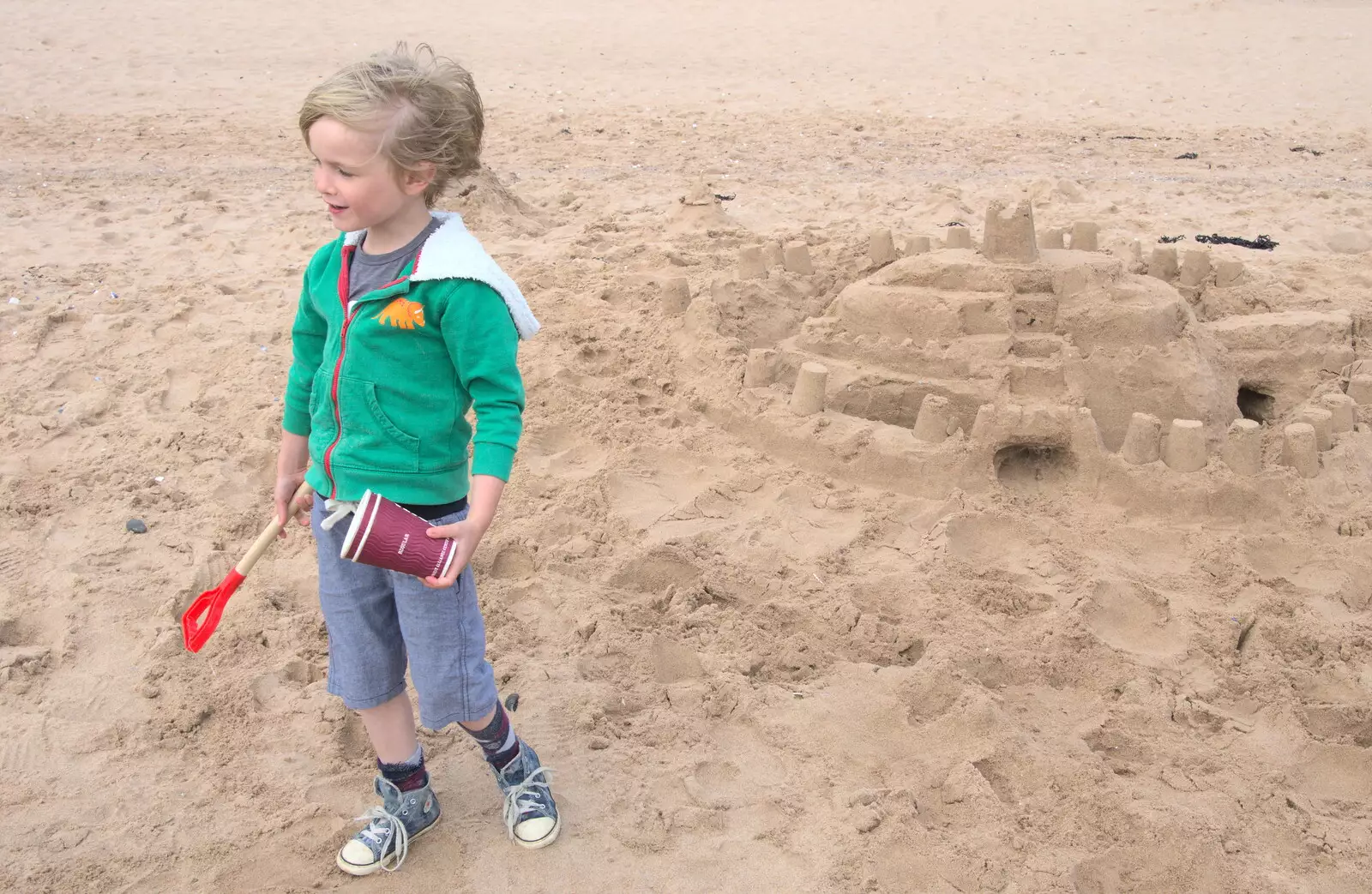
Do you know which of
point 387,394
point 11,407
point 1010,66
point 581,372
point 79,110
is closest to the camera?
point 387,394

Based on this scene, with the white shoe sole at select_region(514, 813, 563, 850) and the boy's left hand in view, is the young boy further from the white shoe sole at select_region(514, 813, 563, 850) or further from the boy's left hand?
the white shoe sole at select_region(514, 813, 563, 850)

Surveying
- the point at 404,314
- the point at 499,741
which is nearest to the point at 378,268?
the point at 404,314

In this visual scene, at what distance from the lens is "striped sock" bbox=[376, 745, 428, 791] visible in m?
2.24

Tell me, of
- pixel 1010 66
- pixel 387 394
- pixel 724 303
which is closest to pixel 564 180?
pixel 724 303

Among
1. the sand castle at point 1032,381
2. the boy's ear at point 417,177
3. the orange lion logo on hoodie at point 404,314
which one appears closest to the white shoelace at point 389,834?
the orange lion logo on hoodie at point 404,314

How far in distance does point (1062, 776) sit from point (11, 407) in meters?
3.63

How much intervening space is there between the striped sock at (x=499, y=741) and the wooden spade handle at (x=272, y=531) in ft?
1.74

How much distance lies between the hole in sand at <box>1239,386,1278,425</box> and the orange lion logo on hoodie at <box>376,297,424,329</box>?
3.30m

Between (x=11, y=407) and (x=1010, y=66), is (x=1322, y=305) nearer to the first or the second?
(x=11, y=407)

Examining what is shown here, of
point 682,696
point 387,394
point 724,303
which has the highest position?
point 387,394

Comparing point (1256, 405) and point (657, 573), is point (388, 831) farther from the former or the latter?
point (1256, 405)

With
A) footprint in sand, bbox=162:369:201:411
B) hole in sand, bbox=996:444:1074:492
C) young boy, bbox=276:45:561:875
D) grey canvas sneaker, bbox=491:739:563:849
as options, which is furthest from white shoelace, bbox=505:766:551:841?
footprint in sand, bbox=162:369:201:411

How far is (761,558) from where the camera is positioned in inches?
128

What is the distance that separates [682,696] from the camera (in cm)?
271
